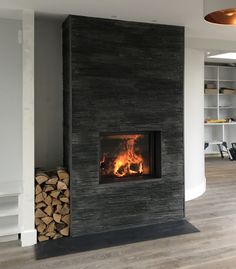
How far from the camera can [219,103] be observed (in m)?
9.18

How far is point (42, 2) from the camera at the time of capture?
9.98 feet

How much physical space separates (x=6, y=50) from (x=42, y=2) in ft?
2.67

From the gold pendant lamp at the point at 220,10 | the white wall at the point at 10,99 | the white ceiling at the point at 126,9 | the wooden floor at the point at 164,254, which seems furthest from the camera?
the white wall at the point at 10,99

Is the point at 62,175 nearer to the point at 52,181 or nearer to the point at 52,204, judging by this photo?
the point at 52,181

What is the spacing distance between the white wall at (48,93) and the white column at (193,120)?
6.30ft

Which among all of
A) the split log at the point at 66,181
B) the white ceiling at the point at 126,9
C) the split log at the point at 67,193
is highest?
the white ceiling at the point at 126,9

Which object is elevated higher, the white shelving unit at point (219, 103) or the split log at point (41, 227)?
the white shelving unit at point (219, 103)

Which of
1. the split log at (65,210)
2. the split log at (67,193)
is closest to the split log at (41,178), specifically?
the split log at (67,193)

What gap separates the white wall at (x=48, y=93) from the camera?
3.72 m

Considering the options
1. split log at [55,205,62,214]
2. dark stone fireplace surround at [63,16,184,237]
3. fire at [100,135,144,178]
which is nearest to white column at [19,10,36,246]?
split log at [55,205,62,214]

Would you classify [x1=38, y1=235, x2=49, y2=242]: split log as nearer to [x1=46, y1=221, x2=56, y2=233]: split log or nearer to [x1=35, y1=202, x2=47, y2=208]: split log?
[x1=46, y1=221, x2=56, y2=233]: split log

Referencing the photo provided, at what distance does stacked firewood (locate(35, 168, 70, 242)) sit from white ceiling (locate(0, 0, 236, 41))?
1.67 metres

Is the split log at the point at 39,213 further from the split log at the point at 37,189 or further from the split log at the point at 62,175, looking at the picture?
the split log at the point at 62,175

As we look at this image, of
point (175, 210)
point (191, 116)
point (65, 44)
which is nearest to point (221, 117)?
point (191, 116)
